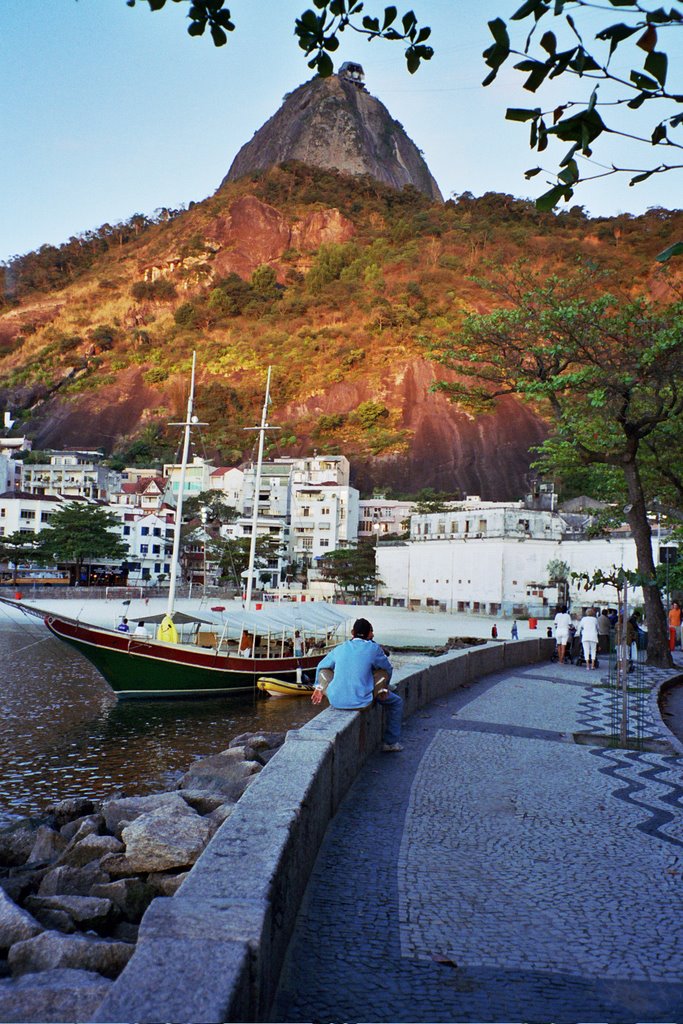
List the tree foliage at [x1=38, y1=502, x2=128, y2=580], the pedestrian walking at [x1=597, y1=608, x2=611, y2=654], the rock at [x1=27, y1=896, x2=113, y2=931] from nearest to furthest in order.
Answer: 1. the rock at [x1=27, y1=896, x2=113, y2=931]
2. the pedestrian walking at [x1=597, y1=608, x2=611, y2=654]
3. the tree foliage at [x1=38, y1=502, x2=128, y2=580]

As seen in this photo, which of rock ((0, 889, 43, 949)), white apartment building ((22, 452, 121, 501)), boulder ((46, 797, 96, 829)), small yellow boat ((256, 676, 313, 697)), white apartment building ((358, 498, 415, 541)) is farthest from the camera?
white apartment building ((22, 452, 121, 501))

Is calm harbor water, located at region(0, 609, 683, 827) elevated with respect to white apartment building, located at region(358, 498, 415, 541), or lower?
lower

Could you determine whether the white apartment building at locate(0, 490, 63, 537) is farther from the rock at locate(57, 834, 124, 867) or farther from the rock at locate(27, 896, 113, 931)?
the rock at locate(27, 896, 113, 931)

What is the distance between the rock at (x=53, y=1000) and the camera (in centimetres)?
390

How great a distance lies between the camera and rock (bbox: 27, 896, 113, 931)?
660cm

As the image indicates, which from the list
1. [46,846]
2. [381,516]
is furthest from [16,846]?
[381,516]

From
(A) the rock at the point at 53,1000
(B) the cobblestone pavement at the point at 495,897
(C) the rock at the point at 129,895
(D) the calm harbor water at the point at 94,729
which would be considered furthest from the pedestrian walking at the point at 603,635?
(A) the rock at the point at 53,1000

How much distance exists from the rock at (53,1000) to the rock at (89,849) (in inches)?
171

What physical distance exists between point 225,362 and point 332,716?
6014 inches

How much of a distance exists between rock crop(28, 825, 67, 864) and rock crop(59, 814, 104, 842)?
0.37ft

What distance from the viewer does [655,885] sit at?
5191 millimetres

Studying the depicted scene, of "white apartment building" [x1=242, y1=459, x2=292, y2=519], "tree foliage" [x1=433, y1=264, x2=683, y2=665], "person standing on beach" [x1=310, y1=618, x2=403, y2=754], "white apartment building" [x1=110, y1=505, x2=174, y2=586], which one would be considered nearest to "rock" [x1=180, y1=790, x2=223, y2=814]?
"person standing on beach" [x1=310, y1=618, x2=403, y2=754]

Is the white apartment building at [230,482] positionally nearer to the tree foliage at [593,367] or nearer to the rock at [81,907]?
the tree foliage at [593,367]

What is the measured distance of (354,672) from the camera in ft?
27.6
